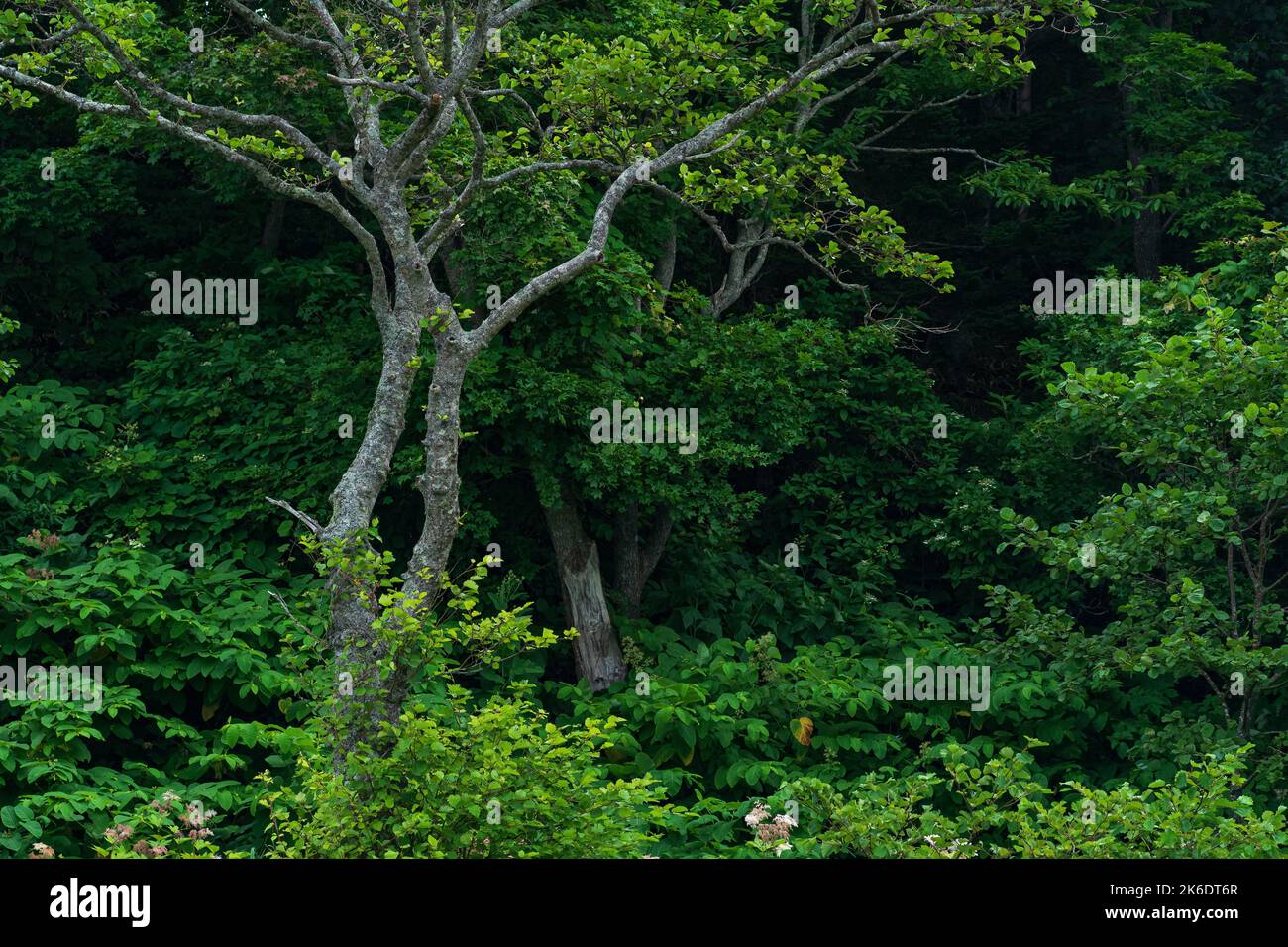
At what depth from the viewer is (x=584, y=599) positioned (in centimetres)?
1530

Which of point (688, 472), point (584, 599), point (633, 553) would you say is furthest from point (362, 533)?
point (633, 553)

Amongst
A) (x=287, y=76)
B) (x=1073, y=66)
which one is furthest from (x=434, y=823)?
(x=1073, y=66)

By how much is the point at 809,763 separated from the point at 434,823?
685 centimetres

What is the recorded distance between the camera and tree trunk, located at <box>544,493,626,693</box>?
49.7 ft

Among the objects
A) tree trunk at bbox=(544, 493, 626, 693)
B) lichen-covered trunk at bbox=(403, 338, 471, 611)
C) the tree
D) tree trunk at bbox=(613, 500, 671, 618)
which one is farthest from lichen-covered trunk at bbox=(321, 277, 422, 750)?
tree trunk at bbox=(613, 500, 671, 618)

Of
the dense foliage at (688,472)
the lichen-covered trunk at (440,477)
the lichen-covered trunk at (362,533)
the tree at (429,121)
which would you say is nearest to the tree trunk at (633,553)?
the dense foliage at (688,472)

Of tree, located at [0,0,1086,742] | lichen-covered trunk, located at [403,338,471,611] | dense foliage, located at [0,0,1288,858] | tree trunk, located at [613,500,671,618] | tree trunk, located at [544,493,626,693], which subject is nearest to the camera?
dense foliage, located at [0,0,1288,858]

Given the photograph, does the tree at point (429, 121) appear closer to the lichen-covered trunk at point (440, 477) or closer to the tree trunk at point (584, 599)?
the lichen-covered trunk at point (440, 477)

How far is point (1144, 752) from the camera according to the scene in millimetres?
12016

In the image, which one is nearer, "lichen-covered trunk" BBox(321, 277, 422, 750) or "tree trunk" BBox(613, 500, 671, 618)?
"lichen-covered trunk" BBox(321, 277, 422, 750)

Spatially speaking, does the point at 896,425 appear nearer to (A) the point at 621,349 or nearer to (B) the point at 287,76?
(A) the point at 621,349

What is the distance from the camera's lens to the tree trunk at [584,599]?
15.2m

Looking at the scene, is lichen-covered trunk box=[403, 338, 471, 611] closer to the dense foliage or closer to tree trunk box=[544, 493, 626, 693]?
the dense foliage

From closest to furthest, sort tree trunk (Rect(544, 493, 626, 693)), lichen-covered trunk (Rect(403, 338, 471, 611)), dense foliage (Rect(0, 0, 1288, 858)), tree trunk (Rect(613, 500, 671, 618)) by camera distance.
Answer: dense foliage (Rect(0, 0, 1288, 858)) < lichen-covered trunk (Rect(403, 338, 471, 611)) < tree trunk (Rect(544, 493, 626, 693)) < tree trunk (Rect(613, 500, 671, 618))
